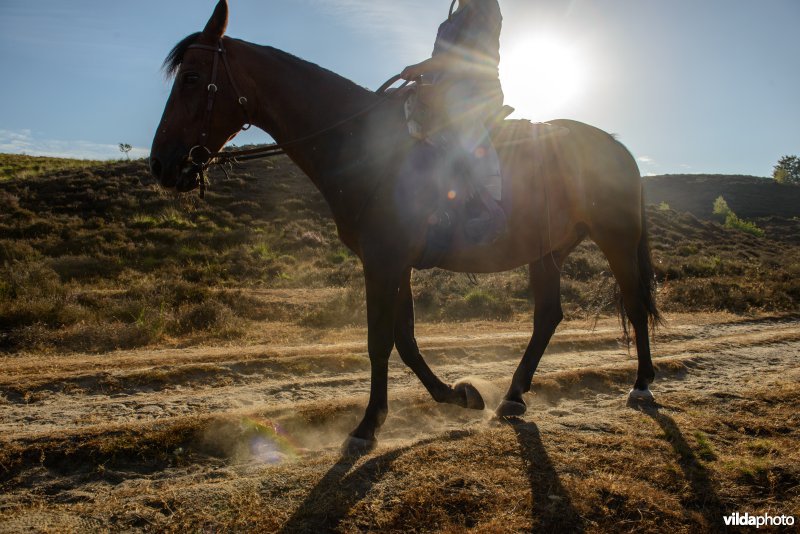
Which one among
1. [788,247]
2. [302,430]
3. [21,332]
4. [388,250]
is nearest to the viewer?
[388,250]

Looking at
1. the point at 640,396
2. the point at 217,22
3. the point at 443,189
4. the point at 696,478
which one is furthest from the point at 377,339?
the point at 640,396

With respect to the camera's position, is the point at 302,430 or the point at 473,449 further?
the point at 302,430

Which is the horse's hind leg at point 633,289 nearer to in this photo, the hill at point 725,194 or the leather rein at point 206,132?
the leather rein at point 206,132

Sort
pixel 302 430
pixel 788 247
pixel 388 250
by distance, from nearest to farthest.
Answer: pixel 388 250 < pixel 302 430 < pixel 788 247

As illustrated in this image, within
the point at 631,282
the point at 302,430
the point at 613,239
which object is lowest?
the point at 302,430

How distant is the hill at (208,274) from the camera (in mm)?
10234

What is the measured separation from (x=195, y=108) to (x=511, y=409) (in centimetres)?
419

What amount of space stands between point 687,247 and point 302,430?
31.0m

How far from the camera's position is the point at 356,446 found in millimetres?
4359

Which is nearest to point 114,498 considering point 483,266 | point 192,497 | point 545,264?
point 192,497

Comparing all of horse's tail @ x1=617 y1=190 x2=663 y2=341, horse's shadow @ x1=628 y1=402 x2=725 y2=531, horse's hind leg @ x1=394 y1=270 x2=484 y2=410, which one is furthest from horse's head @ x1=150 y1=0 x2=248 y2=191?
horse's tail @ x1=617 y1=190 x2=663 y2=341

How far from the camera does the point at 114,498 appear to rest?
3465 millimetres

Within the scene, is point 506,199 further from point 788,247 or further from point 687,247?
point 788,247

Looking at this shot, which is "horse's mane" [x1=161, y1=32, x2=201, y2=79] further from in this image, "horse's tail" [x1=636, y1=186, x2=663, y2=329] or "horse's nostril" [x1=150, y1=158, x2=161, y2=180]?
"horse's tail" [x1=636, y1=186, x2=663, y2=329]
